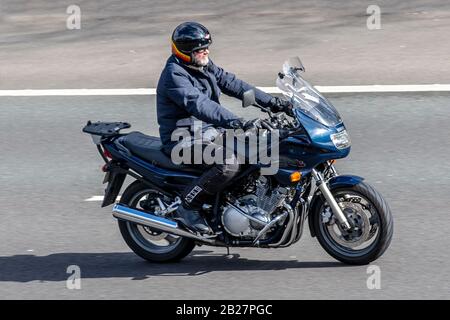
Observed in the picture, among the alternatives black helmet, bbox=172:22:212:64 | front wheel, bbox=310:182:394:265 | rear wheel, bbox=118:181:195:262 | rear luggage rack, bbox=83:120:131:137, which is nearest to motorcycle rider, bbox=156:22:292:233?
black helmet, bbox=172:22:212:64

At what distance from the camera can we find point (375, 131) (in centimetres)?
1188

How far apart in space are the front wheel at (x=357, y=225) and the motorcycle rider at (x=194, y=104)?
0.72 metres

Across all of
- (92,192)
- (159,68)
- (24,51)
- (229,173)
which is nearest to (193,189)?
(229,173)

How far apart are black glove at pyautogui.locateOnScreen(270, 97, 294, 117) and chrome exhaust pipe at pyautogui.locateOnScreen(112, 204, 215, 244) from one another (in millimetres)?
1084

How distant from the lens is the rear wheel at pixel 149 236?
888 centimetres

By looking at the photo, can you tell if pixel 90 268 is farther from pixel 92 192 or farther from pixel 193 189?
pixel 92 192

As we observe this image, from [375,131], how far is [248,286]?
4.05 metres

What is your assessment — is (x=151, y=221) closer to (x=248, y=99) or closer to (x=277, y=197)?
(x=277, y=197)

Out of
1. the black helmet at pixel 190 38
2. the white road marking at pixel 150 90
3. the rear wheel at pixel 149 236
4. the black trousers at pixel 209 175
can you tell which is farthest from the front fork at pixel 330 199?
the white road marking at pixel 150 90

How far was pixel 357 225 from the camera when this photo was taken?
27.8 feet

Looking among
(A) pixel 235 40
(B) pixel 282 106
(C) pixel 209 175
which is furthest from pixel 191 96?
(A) pixel 235 40
